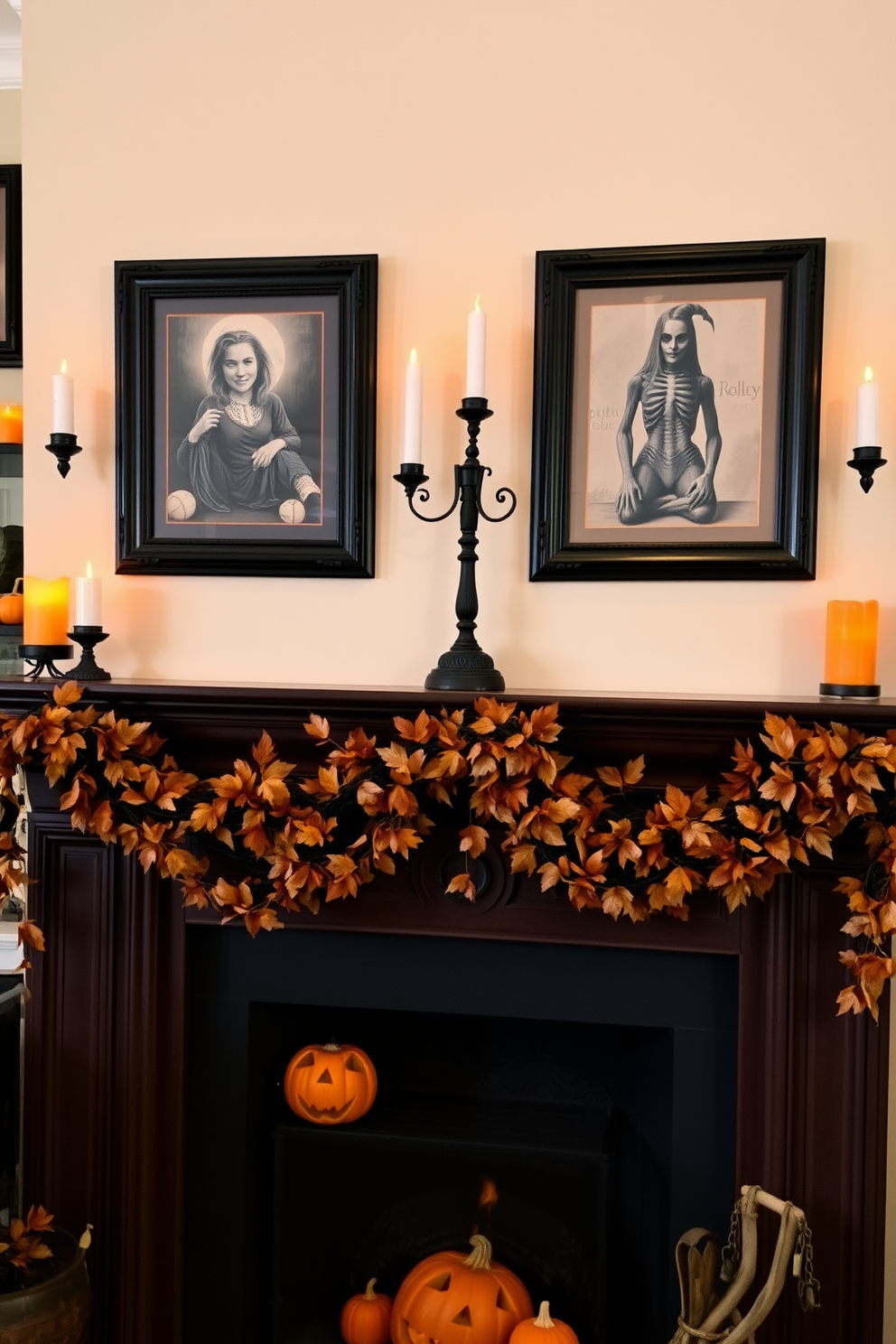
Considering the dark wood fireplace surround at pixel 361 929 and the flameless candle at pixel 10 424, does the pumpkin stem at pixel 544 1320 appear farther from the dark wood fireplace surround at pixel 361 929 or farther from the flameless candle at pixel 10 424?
the flameless candle at pixel 10 424

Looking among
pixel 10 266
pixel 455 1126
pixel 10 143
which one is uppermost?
pixel 10 143

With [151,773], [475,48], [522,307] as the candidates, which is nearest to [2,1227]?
[151,773]

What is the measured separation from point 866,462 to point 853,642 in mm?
277

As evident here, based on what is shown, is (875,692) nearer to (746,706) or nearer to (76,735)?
(746,706)

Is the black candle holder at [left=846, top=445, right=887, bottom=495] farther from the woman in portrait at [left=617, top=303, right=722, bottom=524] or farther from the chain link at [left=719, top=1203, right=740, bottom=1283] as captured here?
the chain link at [left=719, top=1203, right=740, bottom=1283]

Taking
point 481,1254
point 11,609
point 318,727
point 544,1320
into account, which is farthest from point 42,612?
point 544,1320

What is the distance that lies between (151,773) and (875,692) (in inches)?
45.5

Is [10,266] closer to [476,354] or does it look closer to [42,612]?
[42,612]

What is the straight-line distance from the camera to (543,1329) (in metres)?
1.62

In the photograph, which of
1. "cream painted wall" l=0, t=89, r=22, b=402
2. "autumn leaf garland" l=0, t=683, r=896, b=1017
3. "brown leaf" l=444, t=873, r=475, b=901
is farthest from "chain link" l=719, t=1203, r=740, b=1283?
"cream painted wall" l=0, t=89, r=22, b=402

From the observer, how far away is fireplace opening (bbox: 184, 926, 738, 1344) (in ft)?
5.47

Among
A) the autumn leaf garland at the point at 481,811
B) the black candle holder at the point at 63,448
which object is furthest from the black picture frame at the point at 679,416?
the black candle holder at the point at 63,448

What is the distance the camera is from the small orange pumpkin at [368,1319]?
5.83ft

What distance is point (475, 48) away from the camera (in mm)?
1655
